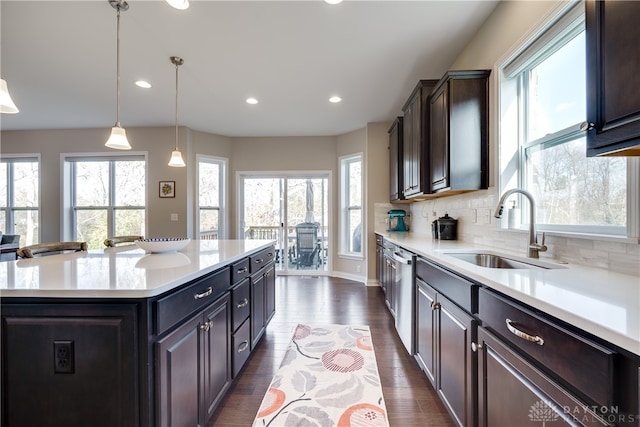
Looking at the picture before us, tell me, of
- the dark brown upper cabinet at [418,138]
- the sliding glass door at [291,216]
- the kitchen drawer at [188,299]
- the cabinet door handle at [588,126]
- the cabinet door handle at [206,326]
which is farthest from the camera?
the sliding glass door at [291,216]

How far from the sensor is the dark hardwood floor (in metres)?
1.55

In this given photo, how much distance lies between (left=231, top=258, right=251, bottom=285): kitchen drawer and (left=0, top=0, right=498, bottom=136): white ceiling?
187 centimetres

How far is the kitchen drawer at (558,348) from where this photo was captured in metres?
0.60

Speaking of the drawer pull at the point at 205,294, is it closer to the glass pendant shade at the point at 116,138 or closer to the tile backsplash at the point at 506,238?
the glass pendant shade at the point at 116,138

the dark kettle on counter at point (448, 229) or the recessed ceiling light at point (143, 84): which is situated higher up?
→ the recessed ceiling light at point (143, 84)

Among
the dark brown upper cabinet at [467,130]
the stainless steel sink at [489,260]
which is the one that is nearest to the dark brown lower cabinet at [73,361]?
the stainless steel sink at [489,260]

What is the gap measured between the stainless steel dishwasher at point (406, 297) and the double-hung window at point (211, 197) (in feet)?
12.3

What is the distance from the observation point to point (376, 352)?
7.29 ft

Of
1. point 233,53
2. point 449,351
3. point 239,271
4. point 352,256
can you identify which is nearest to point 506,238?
point 449,351

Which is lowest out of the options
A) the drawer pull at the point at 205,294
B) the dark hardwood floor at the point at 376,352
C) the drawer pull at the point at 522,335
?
Answer: the dark hardwood floor at the point at 376,352

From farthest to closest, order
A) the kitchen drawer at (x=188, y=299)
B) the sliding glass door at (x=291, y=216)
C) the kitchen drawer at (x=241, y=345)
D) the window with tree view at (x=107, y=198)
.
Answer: the sliding glass door at (x=291, y=216) < the window with tree view at (x=107, y=198) < the kitchen drawer at (x=241, y=345) < the kitchen drawer at (x=188, y=299)

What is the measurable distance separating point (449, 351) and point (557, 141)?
1377mm

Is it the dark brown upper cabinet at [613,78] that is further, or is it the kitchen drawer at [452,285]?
the kitchen drawer at [452,285]

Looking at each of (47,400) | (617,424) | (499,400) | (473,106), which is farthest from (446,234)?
(47,400)
